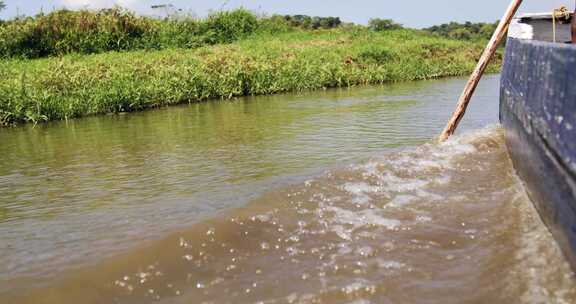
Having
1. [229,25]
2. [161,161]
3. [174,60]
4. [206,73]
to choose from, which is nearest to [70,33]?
[174,60]

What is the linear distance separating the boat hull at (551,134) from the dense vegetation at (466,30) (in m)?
29.7

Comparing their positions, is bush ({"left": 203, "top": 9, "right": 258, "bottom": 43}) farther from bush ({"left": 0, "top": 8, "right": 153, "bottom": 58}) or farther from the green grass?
bush ({"left": 0, "top": 8, "right": 153, "bottom": 58})

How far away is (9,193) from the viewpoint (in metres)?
4.11

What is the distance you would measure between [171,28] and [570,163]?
1756 cm

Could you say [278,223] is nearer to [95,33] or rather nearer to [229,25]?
[95,33]

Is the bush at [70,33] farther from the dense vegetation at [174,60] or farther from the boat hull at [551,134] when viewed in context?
the boat hull at [551,134]

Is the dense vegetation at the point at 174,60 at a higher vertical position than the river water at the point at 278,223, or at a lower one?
higher

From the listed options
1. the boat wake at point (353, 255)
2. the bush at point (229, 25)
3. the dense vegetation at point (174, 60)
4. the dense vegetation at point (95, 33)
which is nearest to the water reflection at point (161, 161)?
the boat wake at point (353, 255)

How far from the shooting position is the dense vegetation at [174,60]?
9.16 m

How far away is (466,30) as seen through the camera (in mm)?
35375

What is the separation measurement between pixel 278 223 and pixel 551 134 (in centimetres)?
131

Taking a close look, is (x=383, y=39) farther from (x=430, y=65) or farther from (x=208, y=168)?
(x=208, y=168)

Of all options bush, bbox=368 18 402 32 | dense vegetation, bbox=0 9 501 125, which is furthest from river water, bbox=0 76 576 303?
bush, bbox=368 18 402 32

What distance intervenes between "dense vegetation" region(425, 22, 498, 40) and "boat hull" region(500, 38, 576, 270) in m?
29.7
